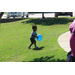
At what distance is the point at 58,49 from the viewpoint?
30.8 ft

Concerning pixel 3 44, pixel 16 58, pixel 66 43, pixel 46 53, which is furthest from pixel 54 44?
pixel 3 44

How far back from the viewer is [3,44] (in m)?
12.0

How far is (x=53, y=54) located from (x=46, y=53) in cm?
42

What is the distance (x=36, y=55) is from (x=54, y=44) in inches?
83.0

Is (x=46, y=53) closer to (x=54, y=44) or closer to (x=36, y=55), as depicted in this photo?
(x=36, y=55)

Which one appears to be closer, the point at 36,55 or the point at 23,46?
the point at 36,55

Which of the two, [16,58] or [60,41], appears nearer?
[16,58]

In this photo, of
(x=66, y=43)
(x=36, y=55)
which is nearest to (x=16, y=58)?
(x=36, y=55)
